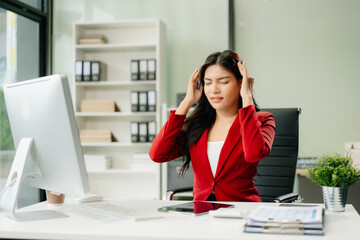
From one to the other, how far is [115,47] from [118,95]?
1.73ft

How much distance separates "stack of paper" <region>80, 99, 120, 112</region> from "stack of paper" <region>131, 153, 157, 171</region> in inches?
21.5

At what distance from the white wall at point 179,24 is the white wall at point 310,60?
26 cm

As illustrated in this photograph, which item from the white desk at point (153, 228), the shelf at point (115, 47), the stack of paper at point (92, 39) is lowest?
the white desk at point (153, 228)

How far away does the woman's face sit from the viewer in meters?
2.04

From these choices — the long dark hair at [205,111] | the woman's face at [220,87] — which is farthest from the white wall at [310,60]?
the woman's face at [220,87]

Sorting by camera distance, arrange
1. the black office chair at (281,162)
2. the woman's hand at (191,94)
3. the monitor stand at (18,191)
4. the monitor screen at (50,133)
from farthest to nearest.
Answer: the black office chair at (281,162), the woman's hand at (191,94), the monitor stand at (18,191), the monitor screen at (50,133)

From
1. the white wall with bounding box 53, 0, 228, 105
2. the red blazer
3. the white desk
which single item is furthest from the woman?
the white wall with bounding box 53, 0, 228, 105

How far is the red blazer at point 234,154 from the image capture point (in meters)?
1.94

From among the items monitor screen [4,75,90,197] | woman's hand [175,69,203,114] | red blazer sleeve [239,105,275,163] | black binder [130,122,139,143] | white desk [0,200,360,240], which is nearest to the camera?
white desk [0,200,360,240]

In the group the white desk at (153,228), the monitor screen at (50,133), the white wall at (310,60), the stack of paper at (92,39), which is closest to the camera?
the white desk at (153,228)

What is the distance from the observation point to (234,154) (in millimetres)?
2037

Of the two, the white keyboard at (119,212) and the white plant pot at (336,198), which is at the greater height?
the white plant pot at (336,198)

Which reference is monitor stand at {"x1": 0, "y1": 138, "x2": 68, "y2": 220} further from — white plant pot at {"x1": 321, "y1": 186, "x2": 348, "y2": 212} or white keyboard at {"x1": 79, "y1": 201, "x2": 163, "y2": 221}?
white plant pot at {"x1": 321, "y1": 186, "x2": 348, "y2": 212}

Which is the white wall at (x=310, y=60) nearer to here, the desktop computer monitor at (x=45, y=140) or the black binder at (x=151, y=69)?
the black binder at (x=151, y=69)
